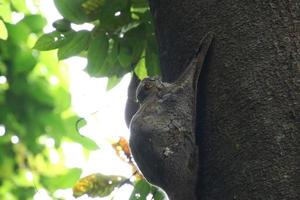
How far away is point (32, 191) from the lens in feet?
9.83

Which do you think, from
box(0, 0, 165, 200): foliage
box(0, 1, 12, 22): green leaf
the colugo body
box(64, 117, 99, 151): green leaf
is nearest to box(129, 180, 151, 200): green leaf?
box(0, 0, 165, 200): foliage

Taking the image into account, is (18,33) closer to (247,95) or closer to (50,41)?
(50,41)

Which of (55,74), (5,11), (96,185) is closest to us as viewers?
(96,185)

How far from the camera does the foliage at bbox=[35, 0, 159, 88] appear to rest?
2020 millimetres

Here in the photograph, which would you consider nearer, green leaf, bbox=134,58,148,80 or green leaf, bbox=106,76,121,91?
green leaf, bbox=134,58,148,80

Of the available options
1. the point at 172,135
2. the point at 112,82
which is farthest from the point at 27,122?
the point at 172,135

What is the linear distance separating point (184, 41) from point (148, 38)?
0.65 metres

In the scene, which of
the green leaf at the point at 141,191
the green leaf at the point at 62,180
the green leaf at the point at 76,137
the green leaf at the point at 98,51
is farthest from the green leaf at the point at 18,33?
the green leaf at the point at 141,191

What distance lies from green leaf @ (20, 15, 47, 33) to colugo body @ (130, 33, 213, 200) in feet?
5.96

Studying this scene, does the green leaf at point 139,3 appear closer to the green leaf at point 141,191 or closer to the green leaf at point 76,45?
the green leaf at point 76,45

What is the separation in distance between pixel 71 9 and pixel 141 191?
64 centimetres

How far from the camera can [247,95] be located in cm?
125

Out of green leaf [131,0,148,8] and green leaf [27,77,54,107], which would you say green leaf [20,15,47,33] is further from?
green leaf [131,0,148,8]

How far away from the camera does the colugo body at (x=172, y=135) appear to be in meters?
1.27
